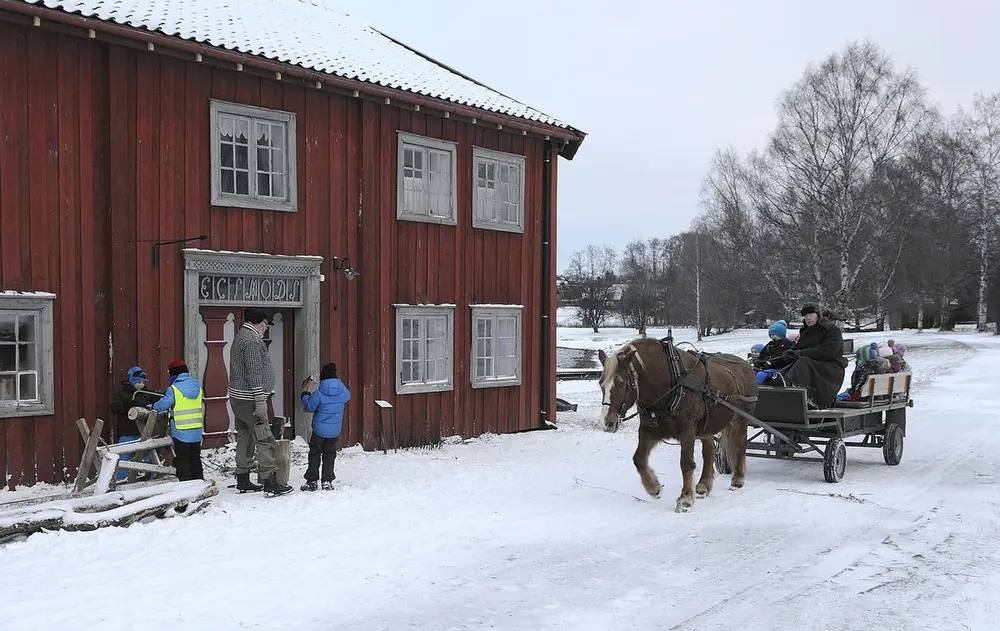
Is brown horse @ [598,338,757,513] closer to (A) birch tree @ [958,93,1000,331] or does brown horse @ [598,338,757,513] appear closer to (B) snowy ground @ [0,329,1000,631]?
(B) snowy ground @ [0,329,1000,631]

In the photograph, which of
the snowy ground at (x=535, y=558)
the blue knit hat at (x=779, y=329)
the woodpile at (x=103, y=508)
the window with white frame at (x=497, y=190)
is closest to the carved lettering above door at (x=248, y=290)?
the snowy ground at (x=535, y=558)

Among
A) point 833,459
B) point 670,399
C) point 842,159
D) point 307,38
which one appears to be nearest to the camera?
point 670,399

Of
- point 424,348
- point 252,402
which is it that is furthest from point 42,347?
point 424,348

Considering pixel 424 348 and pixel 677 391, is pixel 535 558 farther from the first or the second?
pixel 424 348

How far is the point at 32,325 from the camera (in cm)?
952

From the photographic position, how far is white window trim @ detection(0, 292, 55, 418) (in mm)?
9367

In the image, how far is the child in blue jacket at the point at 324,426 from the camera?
935cm

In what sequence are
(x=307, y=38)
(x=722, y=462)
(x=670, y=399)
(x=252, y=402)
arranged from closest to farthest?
(x=670, y=399) < (x=252, y=402) < (x=722, y=462) < (x=307, y=38)

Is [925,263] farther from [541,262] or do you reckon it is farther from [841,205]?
[541,262]

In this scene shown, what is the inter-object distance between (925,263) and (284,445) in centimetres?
3470

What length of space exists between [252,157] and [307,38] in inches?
117

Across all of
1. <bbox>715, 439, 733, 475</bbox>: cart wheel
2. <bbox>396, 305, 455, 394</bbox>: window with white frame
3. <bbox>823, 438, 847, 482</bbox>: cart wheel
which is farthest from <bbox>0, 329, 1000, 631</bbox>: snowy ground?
<bbox>396, 305, 455, 394</bbox>: window with white frame

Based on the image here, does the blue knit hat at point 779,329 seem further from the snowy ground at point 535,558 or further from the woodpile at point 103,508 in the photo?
the woodpile at point 103,508

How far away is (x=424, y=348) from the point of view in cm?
1354
